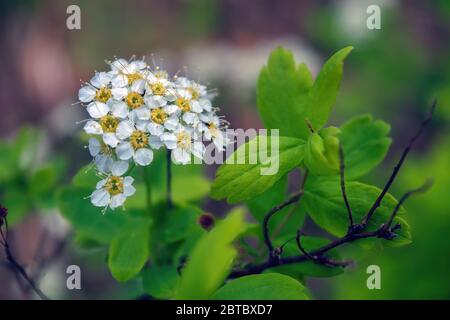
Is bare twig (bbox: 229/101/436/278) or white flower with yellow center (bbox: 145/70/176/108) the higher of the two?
white flower with yellow center (bbox: 145/70/176/108)

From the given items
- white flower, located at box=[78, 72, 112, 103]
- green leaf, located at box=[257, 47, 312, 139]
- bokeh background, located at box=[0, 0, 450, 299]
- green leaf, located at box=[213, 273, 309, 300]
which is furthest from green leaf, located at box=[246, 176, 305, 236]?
bokeh background, located at box=[0, 0, 450, 299]

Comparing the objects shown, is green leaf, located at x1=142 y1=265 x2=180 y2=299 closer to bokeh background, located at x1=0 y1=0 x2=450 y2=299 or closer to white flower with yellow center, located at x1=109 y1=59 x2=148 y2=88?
white flower with yellow center, located at x1=109 y1=59 x2=148 y2=88

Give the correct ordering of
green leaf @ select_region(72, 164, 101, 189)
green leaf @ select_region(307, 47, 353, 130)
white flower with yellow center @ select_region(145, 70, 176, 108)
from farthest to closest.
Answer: green leaf @ select_region(72, 164, 101, 189) → white flower with yellow center @ select_region(145, 70, 176, 108) → green leaf @ select_region(307, 47, 353, 130)

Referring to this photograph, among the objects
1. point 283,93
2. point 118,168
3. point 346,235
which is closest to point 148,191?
point 118,168

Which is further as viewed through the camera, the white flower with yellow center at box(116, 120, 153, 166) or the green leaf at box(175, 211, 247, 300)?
the white flower with yellow center at box(116, 120, 153, 166)

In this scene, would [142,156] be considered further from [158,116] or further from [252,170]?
[252,170]

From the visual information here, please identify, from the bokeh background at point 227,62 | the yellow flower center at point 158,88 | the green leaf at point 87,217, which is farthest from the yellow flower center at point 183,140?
the bokeh background at point 227,62

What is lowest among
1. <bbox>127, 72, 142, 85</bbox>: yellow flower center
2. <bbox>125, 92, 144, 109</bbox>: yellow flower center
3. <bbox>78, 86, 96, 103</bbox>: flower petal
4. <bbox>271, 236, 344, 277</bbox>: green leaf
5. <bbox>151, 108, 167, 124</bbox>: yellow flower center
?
<bbox>271, 236, 344, 277</bbox>: green leaf
